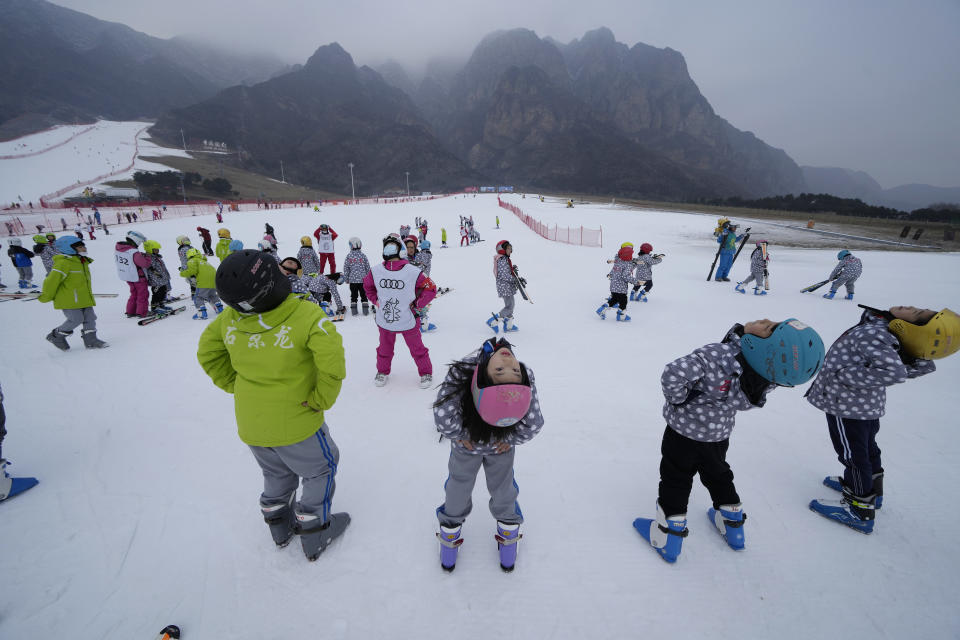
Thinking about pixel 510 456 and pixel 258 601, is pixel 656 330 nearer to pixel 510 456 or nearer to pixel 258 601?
pixel 510 456

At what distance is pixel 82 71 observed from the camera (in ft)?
371

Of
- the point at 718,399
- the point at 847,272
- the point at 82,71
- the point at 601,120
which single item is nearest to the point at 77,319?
the point at 718,399

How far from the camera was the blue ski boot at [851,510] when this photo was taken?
9.20 ft

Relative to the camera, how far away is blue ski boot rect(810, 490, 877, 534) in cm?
280

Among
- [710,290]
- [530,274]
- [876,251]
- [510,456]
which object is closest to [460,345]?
[510,456]

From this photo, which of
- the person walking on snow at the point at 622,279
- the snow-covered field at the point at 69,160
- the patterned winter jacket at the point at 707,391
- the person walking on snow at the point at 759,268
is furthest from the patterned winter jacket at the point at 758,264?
the snow-covered field at the point at 69,160

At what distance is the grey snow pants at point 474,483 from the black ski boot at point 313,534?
0.91 metres

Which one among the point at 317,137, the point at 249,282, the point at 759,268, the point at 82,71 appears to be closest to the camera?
the point at 249,282

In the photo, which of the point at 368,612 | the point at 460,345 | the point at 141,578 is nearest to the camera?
the point at 368,612

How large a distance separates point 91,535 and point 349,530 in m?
2.03

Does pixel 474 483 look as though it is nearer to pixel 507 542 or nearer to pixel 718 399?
pixel 507 542

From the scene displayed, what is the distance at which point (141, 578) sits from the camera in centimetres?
248

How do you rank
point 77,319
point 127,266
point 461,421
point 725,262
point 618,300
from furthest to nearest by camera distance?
point 725,262, point 618,300, point 127,266, point 77,319, point 461,421

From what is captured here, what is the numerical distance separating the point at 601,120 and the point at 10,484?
16253 cm
